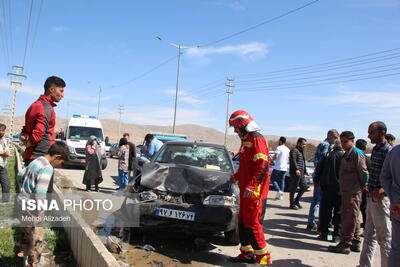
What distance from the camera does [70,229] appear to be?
4.66 metres

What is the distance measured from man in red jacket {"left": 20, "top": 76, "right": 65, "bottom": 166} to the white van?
1240 cm

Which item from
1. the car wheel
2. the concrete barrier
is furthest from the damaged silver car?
the concrete barrier

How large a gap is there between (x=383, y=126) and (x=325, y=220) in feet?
8.07

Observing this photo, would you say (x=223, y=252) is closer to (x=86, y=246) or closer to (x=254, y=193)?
(x=254, y=193)

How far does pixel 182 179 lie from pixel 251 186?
4.64 ft

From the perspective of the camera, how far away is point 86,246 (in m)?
3.73

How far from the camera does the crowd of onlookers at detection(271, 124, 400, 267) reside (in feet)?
10.9

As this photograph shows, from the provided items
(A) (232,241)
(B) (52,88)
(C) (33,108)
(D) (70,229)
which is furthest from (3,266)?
(A) (232,241)

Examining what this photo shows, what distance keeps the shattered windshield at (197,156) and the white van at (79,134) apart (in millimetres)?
10237

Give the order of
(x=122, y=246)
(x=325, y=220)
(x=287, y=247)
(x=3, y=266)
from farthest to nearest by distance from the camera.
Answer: (x=325, y=220)
(x=287, y=247)
(x=122, y=246)
(x=3, y=266)

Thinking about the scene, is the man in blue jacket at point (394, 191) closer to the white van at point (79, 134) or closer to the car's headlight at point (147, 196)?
the car's headlight at point (147, 196)

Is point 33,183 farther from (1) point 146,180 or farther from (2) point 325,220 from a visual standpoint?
(2) point 325,220

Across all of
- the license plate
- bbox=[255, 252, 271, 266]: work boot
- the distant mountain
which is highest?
the distant mountain

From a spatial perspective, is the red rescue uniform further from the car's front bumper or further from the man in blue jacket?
the man in blue jacket
